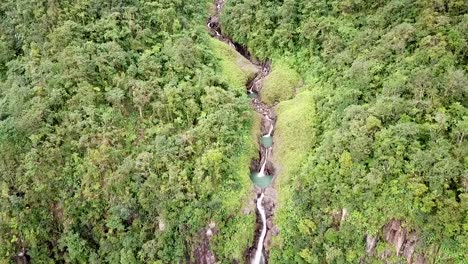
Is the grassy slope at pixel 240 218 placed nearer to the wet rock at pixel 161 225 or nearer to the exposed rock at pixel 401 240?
the wet rock at pixel 161 225

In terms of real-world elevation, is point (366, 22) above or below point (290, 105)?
above

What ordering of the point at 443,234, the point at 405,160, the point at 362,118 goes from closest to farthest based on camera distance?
the point at 443,234, the point at 405,160, the point at 362,118

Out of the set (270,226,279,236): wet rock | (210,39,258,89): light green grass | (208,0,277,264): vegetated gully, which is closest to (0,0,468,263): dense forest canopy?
(210,39,258,89): light green grass

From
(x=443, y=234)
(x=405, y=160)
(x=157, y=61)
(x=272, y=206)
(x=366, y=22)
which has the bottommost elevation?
(x=272, y=206)

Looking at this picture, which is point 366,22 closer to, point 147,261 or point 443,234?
point 443,234

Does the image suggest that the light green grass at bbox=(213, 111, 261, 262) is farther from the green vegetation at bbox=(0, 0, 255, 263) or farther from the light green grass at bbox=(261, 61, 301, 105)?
the light green grass at bbox=(261, 61, 301, 105)

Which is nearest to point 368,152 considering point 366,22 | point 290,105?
point 290,105

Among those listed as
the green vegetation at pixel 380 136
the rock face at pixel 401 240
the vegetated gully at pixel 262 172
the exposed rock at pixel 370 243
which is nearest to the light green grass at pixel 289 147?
the green vegetation at pixel 380 136
